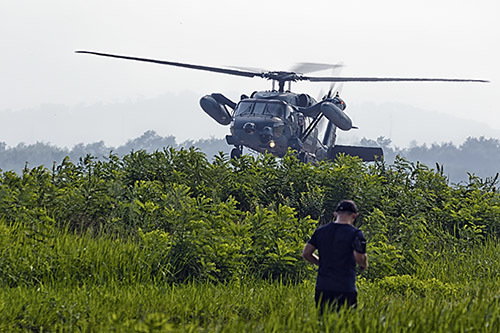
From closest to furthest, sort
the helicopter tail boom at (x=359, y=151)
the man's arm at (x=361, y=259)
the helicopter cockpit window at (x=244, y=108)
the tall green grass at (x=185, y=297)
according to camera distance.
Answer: the man's arm at (x=361, y=259)
the tall green grass at (x=185, y=297)
the helicopter cockpit window at (x=244, y=108)
the helicopter tail boom at (x=359, y=151)

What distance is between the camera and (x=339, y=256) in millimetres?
7887

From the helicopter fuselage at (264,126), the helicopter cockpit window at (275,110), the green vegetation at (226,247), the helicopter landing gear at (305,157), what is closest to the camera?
the green vegetation at (226,247)

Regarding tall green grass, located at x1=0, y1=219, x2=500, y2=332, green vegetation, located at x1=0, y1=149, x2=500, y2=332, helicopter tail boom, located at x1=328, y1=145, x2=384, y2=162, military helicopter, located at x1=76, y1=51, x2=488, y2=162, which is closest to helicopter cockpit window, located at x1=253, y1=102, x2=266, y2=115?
military helicopter, located at x1=76, y1=51, x2=488, y2=162

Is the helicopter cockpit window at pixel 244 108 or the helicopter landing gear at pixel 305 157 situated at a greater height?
the helicopter cockpit window at pixel 244 108

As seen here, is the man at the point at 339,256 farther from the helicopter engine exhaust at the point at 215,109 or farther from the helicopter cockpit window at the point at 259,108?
the helicopter engine exhaust at the point at 215,109

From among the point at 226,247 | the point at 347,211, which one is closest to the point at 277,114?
the point at 226,247

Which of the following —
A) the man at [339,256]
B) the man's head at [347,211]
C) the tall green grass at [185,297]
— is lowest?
the tall green grass at [185,297]

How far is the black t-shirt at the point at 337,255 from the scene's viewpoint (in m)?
7.87

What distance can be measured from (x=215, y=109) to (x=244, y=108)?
1.94 meters

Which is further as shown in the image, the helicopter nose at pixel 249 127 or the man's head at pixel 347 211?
the helicopter nose at pixel 249 127

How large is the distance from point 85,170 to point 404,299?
9.10m

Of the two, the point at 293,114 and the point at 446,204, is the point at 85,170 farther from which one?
the point at 293,114

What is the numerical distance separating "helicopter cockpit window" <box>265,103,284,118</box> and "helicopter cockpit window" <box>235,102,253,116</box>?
0.69 m

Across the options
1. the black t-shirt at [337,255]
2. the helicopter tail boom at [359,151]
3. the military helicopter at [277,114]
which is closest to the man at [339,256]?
the black t-shirt at [337,255]
